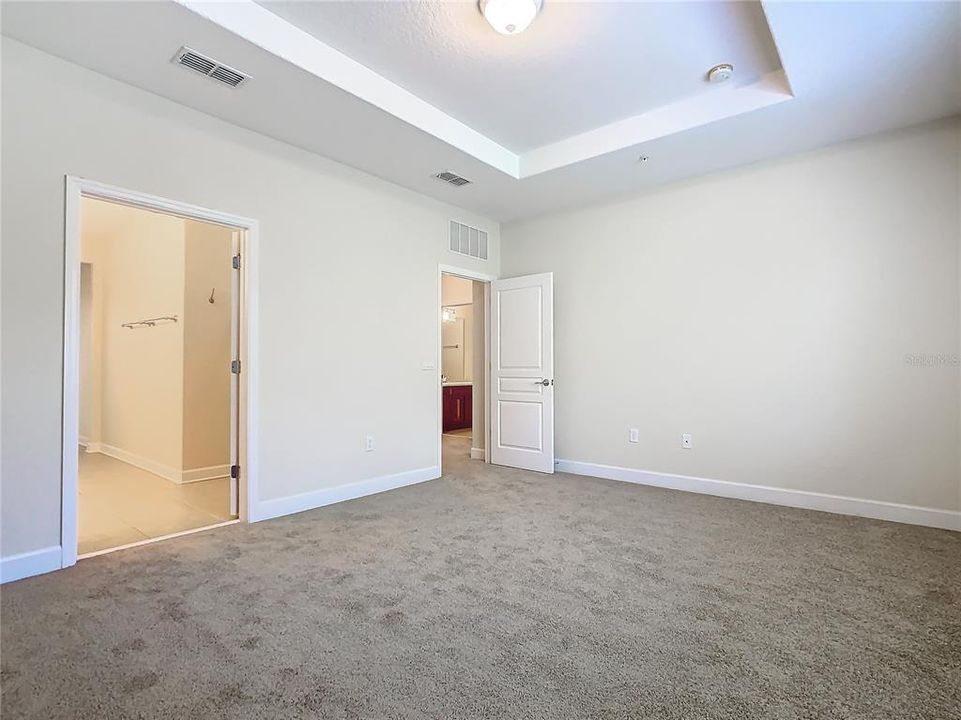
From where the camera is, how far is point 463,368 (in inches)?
368

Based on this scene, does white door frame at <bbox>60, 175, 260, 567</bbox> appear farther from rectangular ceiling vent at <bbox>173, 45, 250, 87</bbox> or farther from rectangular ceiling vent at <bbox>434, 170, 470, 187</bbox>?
rectangular ceiling vent at <bbox>434, 170, 470, 187</bbox>

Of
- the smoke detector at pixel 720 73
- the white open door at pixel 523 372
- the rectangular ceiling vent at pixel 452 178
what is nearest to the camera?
the smoke detector at pixel 720 73

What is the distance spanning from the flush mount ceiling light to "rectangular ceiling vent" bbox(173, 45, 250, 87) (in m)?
1.39

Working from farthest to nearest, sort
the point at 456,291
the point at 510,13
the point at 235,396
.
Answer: the point at 456,291 < the point at 235,396 < the point at 510,13

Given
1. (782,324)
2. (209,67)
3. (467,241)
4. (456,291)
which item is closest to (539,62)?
(209,67)

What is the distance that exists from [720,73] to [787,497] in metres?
3.06

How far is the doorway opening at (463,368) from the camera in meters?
5.88

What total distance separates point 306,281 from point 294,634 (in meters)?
2.55

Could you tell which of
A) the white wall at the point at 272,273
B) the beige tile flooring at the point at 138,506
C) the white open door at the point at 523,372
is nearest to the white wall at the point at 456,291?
the white wall at the point at 272,273

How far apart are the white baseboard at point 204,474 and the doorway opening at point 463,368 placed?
7.28 ft

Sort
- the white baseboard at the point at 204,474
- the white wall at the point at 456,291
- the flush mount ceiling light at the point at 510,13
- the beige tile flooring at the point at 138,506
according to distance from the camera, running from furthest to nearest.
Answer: the white wall at the point at 456,291
the white baseboard at the point at 204,474
the beige tile flooring at the point at 138,506
the flush mount ceiling light at the point at 510,13

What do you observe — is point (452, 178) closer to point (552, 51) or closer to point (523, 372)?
point (552, 51)

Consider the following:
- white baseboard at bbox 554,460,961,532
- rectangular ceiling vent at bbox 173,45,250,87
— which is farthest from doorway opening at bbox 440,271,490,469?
rectangular ceiling vent at bbox 173,45,250,87

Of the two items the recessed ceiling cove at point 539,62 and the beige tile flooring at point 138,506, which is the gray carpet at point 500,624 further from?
the recessed ceiling cove at point 539,62
